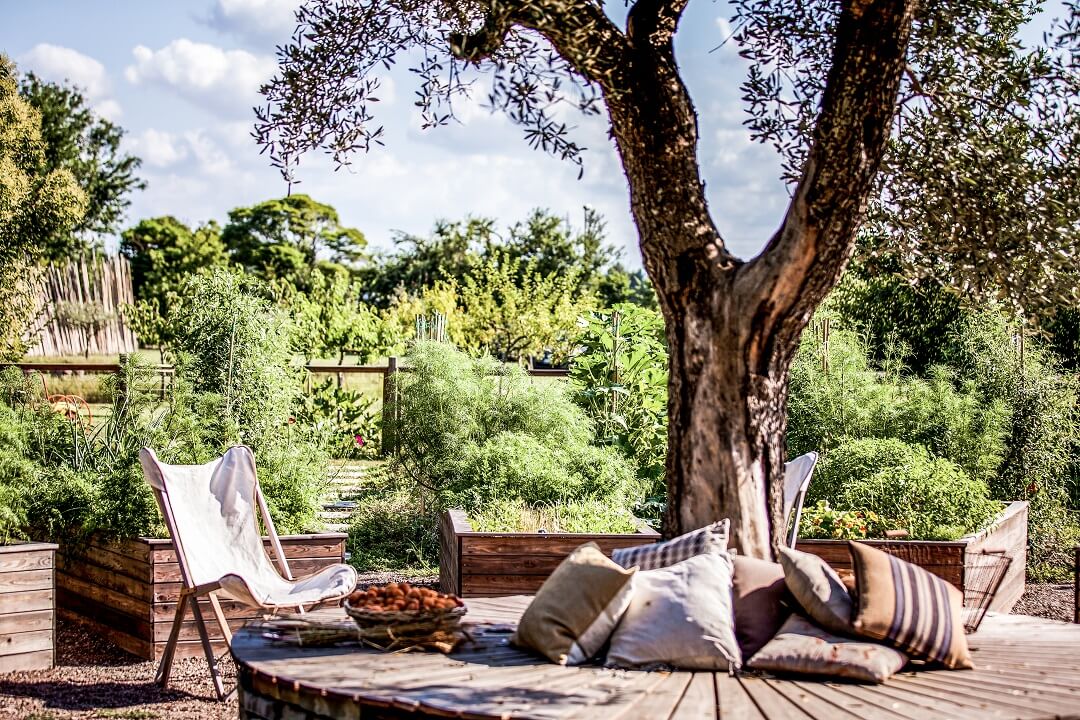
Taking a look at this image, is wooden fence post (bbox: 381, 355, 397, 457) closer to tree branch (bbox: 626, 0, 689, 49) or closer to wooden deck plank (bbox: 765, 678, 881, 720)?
tree branch (bbox: 626, 0, 689, 49)

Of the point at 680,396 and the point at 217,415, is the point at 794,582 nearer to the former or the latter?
the point at 680,396

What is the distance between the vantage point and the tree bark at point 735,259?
12.2 feet

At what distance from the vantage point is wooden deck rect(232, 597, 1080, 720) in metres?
2.88

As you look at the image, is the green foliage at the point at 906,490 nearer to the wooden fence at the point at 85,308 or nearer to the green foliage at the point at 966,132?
the green foliage at the point at 966,132

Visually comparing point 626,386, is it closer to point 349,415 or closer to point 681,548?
point 349,415

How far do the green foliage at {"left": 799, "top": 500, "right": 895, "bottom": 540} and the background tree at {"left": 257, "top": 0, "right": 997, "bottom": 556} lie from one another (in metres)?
2.03

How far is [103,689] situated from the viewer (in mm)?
4648

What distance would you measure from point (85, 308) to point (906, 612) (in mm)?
19808

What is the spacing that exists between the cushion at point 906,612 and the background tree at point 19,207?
39.8 feet

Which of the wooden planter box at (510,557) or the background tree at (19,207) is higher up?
the background tree at (19,207)

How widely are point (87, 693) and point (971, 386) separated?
20.8 ft

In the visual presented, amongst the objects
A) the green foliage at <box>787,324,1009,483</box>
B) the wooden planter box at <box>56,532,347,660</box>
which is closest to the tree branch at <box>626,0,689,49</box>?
the wooden planter box at <box>56,532,347,660</box>

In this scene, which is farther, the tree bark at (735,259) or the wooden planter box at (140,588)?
the wooden planter box at (140,588)

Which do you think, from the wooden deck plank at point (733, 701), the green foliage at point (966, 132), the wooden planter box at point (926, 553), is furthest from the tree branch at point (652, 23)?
the wooden planter box at point (926, 553)
